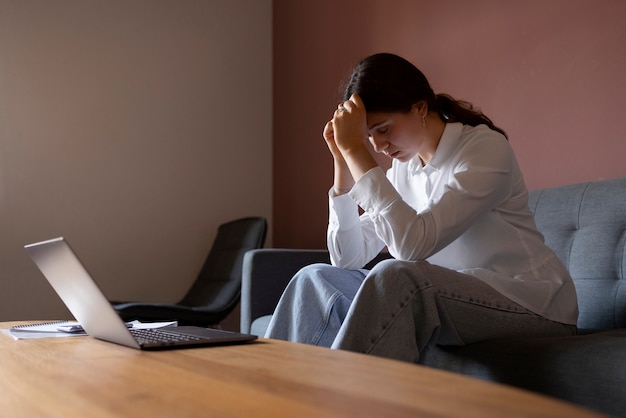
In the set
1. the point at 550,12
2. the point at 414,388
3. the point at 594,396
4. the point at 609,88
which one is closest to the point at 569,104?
the point at 609,88

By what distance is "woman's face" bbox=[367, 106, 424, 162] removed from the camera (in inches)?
70.3

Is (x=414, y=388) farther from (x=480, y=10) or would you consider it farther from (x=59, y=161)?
(x=59, y=161)

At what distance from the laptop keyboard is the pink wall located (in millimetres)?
1663

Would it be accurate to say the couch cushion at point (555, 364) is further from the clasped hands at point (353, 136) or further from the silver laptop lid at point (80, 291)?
the silver laptop lid at point (80, 291)

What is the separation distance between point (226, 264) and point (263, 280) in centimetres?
129

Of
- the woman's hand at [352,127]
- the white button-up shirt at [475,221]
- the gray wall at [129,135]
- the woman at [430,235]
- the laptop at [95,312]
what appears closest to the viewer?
the laptop at [95,312]

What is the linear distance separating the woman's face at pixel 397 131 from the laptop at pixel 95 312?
706mm

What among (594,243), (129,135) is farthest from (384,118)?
(129,135)

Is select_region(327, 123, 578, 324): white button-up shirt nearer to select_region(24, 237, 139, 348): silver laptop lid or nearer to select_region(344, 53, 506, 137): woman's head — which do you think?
select_region(344, 53, 506, 137): woman's head

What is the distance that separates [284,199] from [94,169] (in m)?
1.04

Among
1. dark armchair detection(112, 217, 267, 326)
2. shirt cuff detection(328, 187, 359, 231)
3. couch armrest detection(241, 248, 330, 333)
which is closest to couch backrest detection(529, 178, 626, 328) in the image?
shirt cuff detection(328, 187, 359, 231)

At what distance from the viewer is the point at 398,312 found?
1.36m

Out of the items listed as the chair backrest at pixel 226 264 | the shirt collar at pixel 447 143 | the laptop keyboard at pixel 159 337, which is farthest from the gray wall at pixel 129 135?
the laptop keyboard at pixel 159 337

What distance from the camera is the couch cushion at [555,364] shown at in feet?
4.25
